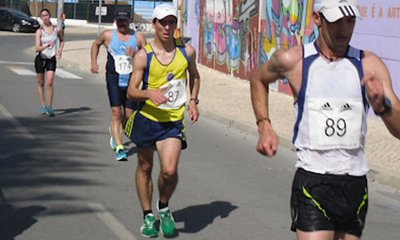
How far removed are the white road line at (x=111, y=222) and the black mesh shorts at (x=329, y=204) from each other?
8.58ft

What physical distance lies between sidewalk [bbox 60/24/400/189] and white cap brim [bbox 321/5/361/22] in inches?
214

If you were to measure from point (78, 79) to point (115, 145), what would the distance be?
11836mm

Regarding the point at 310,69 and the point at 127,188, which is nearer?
the point at 310,69

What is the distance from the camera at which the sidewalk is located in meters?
10.2

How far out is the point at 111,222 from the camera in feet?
23.6

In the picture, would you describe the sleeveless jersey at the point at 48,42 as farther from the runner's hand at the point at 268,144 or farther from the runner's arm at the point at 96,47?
the runner's hand at the point at 268,144

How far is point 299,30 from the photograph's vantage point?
1858cm

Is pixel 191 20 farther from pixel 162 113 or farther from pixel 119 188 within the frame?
pixel 162 113

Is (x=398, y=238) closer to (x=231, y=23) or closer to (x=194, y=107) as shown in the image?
(x=194, y=107)

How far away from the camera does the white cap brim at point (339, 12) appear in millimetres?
4207

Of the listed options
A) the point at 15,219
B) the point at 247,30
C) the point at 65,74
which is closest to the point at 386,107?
the point at 15,219

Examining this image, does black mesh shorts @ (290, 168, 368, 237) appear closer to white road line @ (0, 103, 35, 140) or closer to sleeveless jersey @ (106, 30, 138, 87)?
sleeveless jersey @ (106, 30, 138, 87)

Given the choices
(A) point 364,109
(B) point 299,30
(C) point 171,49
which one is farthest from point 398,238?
(B) point 299,30

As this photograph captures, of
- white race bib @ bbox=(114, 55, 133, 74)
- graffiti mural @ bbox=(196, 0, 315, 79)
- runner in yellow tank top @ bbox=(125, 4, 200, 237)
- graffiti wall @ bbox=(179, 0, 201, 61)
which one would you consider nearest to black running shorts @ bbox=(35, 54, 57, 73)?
white race bib @ bbox=(114, 55, 133, 74)
